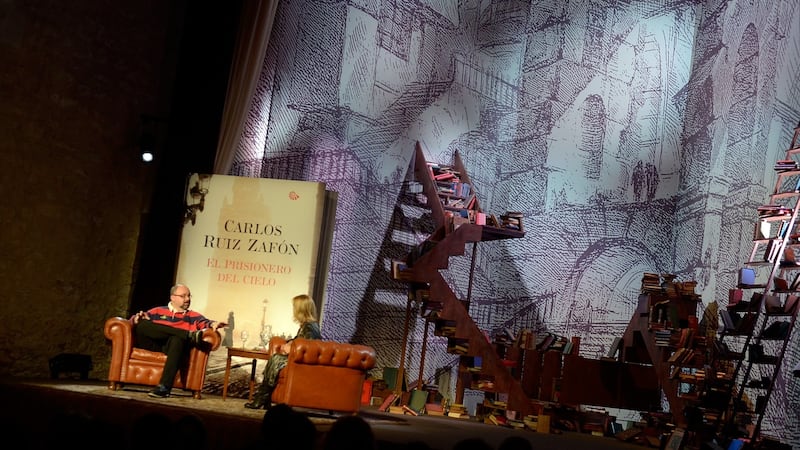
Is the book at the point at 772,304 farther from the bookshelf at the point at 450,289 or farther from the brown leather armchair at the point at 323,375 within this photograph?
the brown leather armchair at the point at 323,375

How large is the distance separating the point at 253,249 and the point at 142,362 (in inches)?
70.3

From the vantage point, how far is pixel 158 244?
938 centimetres

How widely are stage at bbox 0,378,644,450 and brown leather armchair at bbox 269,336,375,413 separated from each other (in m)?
0.15

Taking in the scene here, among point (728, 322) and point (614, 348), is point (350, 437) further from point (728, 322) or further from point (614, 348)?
point (614, 348)

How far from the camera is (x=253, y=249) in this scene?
28.6 feet

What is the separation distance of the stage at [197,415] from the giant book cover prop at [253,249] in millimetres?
908

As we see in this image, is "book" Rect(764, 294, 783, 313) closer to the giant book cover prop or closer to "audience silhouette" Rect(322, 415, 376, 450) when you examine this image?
the giant book cover prop

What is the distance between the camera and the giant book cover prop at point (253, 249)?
857 cm

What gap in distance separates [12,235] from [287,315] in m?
2.61

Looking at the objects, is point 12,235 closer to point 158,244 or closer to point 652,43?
point 158,244

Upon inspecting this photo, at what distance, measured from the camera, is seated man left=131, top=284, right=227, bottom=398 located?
281 inches

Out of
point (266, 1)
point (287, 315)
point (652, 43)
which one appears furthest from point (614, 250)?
point (266, 1)

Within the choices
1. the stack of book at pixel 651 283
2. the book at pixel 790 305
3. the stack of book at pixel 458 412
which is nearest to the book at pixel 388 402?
the stack of book at pixel 458 412

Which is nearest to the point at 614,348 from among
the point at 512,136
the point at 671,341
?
the point at 671,341
